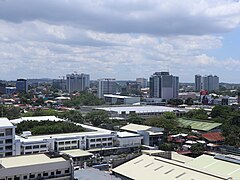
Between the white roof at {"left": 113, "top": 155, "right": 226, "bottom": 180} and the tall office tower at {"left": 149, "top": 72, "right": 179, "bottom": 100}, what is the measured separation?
56599 millimetres

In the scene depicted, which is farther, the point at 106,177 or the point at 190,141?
the point at 190,141

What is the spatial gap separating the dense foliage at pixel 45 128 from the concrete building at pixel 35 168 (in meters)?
11.2

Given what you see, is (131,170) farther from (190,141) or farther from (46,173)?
(190,141)

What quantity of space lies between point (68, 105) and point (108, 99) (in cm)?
1508

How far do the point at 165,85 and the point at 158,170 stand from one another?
2308 inches

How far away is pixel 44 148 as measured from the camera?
22734 millimetres

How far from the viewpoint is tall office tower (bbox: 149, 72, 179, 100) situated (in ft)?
236

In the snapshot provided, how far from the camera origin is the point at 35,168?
535 inches

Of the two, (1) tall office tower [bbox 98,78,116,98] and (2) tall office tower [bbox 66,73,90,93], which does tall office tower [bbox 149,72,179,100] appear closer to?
(1) tall office tower [bbox 98,78,116,98]

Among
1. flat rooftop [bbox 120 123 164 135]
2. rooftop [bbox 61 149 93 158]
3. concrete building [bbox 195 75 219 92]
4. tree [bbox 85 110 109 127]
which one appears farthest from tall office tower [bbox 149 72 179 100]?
rooftop [bbox 61 149 93 158]

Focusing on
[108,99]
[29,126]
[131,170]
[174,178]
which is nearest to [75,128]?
[29,126]

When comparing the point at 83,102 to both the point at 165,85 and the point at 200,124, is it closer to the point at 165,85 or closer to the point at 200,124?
the point at 165,85

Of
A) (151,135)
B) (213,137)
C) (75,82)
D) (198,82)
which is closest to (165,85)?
(75,82)

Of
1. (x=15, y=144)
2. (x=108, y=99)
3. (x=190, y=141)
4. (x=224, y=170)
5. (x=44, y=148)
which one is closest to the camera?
(x=224, y=170)
